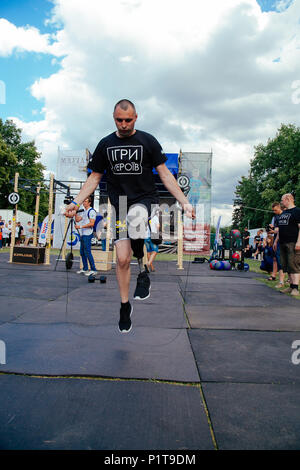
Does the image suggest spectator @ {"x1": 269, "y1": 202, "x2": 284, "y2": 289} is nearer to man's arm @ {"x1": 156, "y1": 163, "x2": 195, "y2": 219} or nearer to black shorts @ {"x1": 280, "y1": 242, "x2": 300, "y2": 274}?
black shorts @ {"x1": 280, "y1": 242, "x2": 300, "y2": 274}

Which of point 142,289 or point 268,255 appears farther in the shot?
point 268,255

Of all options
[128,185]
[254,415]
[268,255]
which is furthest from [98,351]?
[268,255]

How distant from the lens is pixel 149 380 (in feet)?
6.98

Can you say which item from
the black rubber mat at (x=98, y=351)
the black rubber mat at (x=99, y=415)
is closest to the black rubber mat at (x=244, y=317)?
the black rubber mat at (x=98, y=351)

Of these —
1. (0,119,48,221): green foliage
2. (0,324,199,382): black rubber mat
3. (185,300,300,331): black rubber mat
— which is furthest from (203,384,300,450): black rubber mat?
(0,119,48,221): green foliage

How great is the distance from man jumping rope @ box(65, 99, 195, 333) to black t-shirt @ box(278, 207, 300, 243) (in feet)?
Result: 13.3

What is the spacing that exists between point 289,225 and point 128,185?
4455 millimetres

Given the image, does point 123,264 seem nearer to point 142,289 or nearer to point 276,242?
point 142,289

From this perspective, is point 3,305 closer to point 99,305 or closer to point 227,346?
point 99,305

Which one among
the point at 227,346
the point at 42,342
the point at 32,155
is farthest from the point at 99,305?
the point at 32,155

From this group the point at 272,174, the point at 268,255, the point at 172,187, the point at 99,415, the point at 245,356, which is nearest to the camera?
the point at 99,415

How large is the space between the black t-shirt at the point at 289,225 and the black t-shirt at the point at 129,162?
13.6 ft
